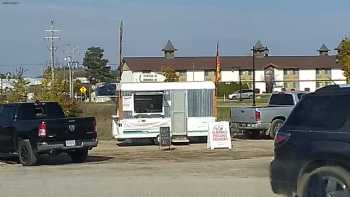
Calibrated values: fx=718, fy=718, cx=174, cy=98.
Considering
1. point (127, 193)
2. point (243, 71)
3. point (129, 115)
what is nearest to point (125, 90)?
point (129, 115)

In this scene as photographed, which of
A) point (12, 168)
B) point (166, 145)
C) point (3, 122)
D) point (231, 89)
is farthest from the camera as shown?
point (231, 89)

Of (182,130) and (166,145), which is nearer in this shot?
(166,145)

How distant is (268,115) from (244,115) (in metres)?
1.12

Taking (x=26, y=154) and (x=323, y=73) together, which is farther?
(x=323, y=73)

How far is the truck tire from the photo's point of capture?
30.0 ft

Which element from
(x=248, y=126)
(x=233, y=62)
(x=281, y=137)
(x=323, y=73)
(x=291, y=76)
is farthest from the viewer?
(x=233, y=62)

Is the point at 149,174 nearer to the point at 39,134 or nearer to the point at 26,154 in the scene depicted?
the point at 39,134

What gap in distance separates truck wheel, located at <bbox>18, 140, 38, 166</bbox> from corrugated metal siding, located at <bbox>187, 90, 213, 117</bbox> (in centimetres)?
862

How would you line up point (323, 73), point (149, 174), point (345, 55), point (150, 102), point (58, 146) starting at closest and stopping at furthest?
point (149, 174) < point (58, 146) < point (150, 102) < point (345, 55) < point (323, 73)

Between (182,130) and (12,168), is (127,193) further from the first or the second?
(182,130)

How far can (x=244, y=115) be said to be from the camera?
97.0 ft

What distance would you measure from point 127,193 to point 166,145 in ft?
40.9

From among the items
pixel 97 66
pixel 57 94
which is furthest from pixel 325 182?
pixel 97 66

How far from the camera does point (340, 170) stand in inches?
361
